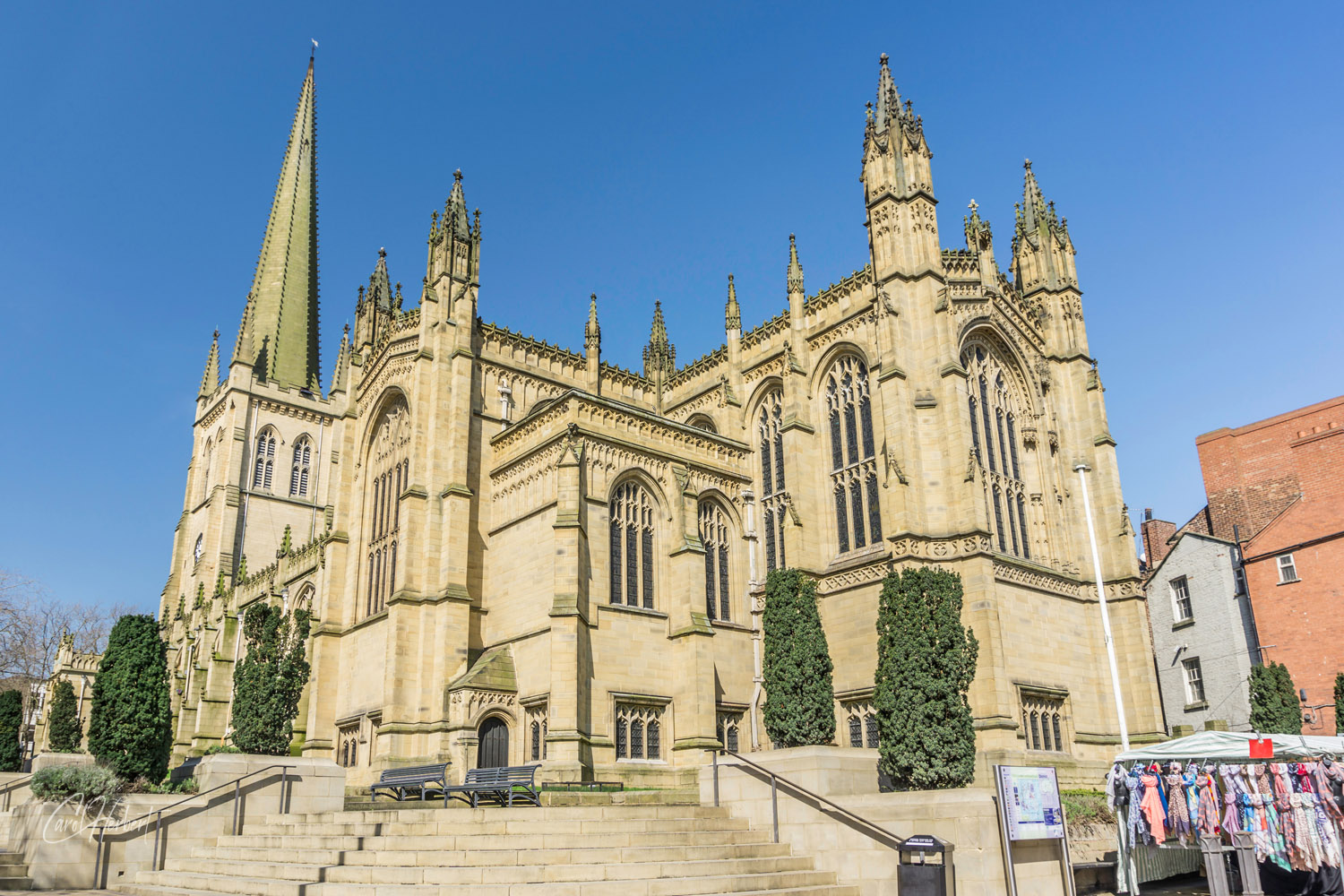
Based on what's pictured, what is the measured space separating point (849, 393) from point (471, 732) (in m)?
15.5

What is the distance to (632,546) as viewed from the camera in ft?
95.0

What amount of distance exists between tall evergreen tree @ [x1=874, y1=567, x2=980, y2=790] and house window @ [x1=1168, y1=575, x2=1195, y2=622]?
19465 millimetres

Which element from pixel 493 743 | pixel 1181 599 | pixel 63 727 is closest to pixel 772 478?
pixel 493 743

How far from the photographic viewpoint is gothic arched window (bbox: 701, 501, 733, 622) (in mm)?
30945

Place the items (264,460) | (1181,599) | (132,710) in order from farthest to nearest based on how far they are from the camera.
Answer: (264,460) → (1181,599) → (132,710)

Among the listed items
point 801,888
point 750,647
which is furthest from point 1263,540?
point 801,888

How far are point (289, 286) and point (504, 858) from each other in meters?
59.3

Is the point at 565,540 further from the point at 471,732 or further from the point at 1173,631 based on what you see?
the point at 1173,631

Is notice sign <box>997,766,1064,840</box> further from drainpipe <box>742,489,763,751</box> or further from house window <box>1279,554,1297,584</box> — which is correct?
house window <box>1279,554,1297,584</box>

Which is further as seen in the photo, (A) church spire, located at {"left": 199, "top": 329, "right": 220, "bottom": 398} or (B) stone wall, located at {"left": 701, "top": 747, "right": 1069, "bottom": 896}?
(A) church spire, located at {"left": 199, "top": 329, "right": 220, "bottom": 398}

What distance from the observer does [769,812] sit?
17141 millimetres

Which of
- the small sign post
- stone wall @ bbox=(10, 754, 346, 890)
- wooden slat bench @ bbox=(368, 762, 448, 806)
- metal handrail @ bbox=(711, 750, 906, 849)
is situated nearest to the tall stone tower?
wooden slat bench @ bbox=(368, 762, 448, 806)

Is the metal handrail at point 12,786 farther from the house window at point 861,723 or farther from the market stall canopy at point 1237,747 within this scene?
the market stall canopy at point 1237,747

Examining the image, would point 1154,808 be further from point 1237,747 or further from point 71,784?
point 71,784
